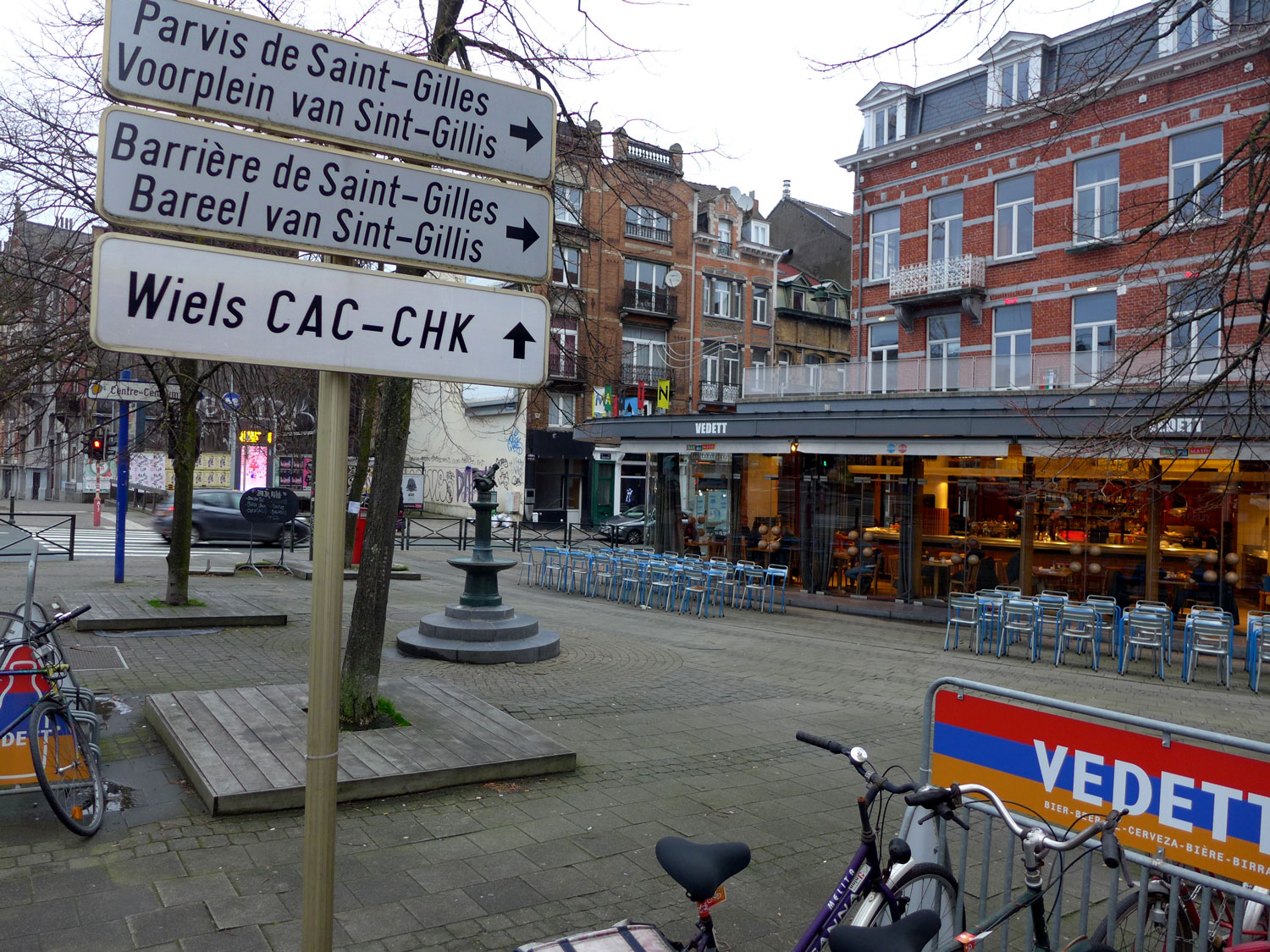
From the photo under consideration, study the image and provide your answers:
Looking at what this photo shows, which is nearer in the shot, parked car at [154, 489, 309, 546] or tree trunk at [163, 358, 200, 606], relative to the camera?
tree trunk at [163, 358, 200, 606]

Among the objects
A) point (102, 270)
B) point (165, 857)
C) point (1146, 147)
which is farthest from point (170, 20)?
point (1146, 147)

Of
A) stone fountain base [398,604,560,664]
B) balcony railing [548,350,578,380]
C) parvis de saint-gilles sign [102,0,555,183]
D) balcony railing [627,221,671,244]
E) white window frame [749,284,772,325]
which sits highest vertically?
balcony railing [627,221,671,244]

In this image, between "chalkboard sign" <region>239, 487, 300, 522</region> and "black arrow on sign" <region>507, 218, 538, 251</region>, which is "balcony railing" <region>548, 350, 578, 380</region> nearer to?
"chalkboard sign" <region>239, 487, 300, 522</region>

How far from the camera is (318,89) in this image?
2.70 m

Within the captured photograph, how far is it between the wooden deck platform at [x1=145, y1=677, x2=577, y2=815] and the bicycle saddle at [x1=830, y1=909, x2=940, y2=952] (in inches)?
143

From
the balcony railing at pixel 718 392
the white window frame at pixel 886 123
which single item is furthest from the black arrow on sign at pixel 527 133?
the balcony railing at pixel 718 392

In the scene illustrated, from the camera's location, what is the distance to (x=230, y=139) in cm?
251

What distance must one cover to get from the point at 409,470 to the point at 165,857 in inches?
1610

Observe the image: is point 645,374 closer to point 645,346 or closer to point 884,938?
point 645,346

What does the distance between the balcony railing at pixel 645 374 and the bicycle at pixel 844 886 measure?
38732 mm

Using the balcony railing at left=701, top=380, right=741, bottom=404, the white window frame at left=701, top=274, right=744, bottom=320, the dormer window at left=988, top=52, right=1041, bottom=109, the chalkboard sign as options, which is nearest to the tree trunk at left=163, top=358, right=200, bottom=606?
the chalkboard sign

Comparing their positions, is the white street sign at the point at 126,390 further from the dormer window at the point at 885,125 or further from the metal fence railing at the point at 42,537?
the dormer window at the point at 885,125

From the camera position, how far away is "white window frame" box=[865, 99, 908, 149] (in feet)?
83.5

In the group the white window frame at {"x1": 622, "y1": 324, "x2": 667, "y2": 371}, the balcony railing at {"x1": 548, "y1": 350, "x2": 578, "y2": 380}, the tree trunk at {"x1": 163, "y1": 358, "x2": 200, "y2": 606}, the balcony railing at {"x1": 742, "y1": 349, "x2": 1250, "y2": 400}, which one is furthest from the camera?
the white window frame at {"x1": 622, "y1": 324, "x2": 667, "y2": 371}
